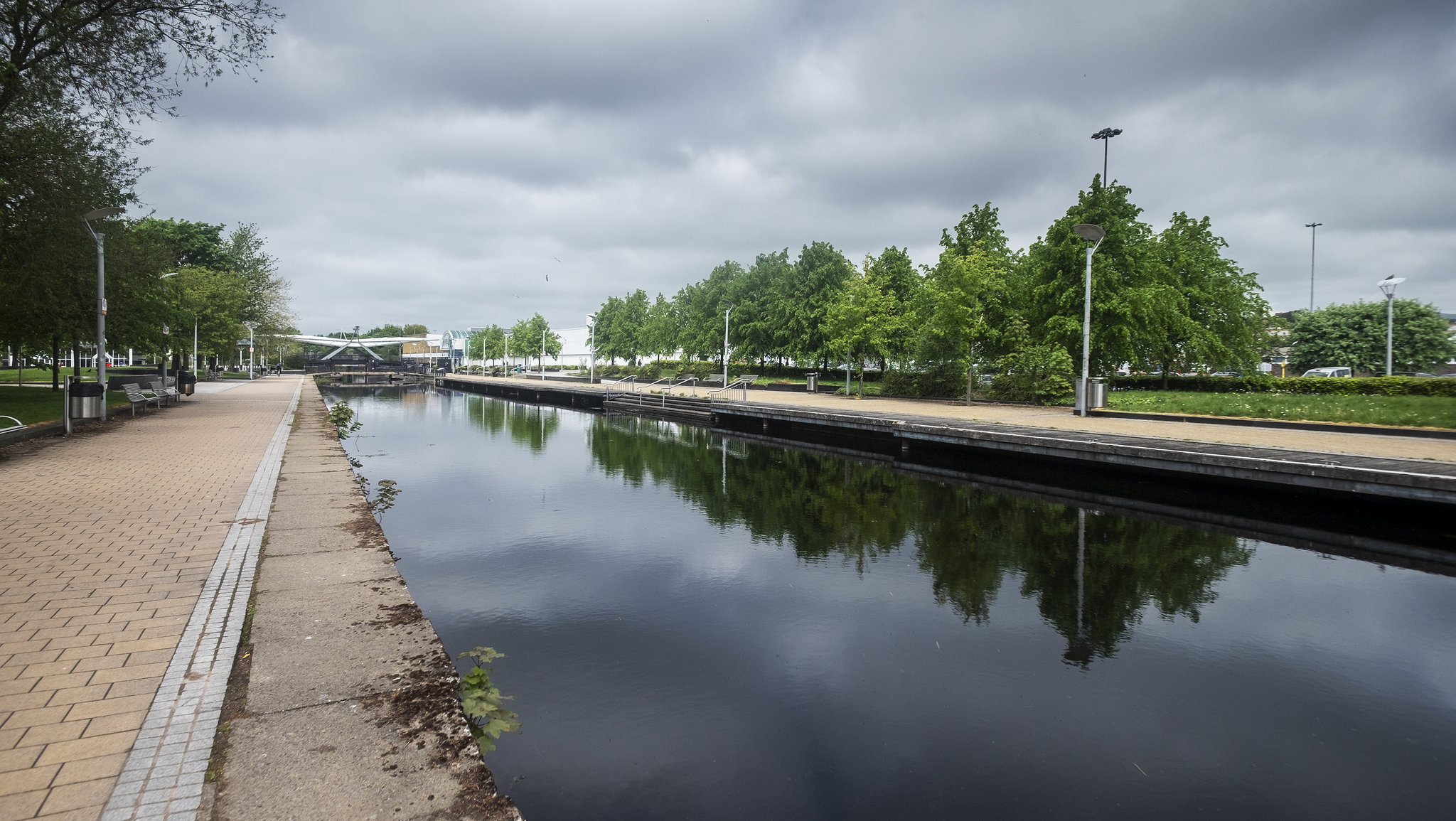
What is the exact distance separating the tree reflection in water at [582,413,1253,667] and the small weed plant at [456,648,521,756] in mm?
4750

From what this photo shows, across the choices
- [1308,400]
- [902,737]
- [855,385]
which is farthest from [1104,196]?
[902,737]

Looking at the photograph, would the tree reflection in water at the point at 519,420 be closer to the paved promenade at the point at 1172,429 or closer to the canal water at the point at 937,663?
the paved promenade at the point at 1172,429

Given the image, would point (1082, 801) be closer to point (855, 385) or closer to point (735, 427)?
point (735, 427)


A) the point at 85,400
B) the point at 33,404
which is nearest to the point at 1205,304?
the point at 85,400

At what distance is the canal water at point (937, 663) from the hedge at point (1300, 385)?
1409 cm

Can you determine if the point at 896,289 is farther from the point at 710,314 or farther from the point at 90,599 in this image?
the point at 90,599

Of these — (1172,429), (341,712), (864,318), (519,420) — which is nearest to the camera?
(341,712)

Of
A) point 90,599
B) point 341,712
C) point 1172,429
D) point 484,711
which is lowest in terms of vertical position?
point 484,711

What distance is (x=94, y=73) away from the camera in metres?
13.2

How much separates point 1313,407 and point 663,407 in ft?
78.6

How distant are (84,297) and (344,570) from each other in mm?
21482

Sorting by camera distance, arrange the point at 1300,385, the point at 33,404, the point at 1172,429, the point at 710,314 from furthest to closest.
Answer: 1. the point at 710,314
2. the point at 1300,385
3. the point at 33,404
4. the point at 1172,429

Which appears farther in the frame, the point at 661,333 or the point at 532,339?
the point at 532,339

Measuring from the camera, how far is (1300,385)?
23000mm
